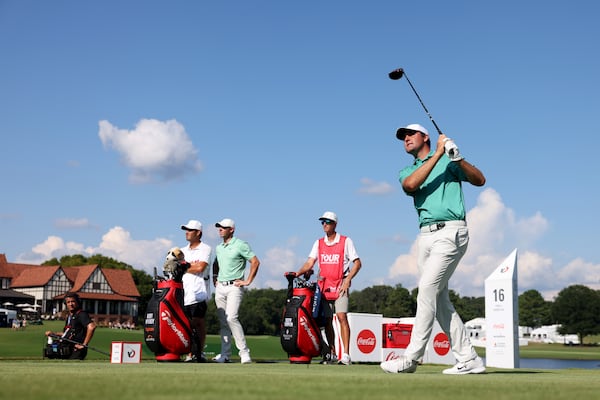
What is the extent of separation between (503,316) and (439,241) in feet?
32.0

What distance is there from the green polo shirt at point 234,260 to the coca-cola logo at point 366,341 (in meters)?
4.64

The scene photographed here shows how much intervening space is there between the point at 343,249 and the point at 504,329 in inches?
230

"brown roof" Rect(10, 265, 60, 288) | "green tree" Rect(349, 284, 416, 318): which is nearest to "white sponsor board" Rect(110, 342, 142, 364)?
"green tree" Rect(349, 284, 416, 318)

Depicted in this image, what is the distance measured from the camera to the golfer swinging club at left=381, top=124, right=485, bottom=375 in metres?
7.62

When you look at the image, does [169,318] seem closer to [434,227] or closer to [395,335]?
[434,227]

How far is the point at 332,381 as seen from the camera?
19.3 ft

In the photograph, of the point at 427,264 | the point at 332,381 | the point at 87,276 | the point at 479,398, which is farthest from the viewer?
the point at 87,276

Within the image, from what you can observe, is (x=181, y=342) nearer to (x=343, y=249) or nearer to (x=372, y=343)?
(x=343, y=249)

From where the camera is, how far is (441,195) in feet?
25.8

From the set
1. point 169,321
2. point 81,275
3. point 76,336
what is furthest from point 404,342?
point 81,275

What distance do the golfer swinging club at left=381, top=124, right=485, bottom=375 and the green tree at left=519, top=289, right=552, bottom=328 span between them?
177823 mm

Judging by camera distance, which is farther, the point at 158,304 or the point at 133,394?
the point at 158,304

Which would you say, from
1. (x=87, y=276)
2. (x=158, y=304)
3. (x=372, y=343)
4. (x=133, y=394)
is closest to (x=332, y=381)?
(x=133, y=394)

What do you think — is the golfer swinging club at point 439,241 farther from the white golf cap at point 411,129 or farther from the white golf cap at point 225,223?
the white golf cap at point 225,223
